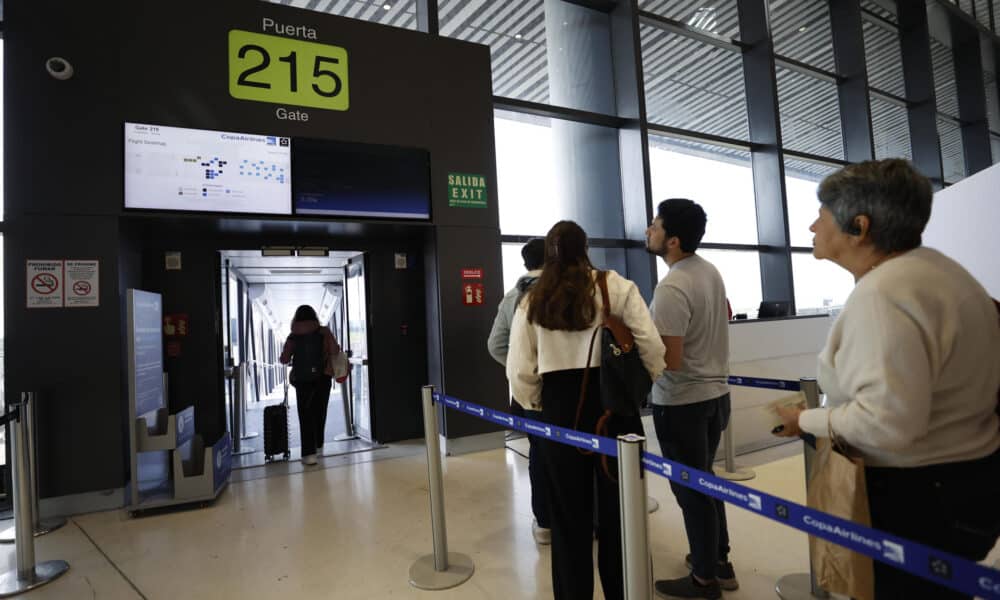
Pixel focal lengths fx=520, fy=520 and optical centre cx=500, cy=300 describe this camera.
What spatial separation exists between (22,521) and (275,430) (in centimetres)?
194

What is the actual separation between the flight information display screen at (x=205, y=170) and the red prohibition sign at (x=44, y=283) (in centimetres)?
59

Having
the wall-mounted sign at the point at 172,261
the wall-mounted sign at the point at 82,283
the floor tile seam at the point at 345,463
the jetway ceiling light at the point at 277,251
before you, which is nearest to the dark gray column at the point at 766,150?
the floor tile seam at the point at 345,463

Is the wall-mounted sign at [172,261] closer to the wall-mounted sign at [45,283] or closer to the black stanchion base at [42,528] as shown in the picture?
the wall-mounted sign at [45,283]

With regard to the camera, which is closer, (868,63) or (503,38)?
(503,38)

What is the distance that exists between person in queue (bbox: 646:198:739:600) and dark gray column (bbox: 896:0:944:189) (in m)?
8.87

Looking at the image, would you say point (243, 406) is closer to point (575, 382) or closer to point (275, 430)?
point (275, 430)

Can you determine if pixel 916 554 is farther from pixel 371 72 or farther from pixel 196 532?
pixel 371 72

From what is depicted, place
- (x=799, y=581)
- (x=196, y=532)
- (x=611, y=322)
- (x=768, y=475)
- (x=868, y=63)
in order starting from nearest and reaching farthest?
(x=611, y=322)
(x=799, y=581)
(x=196, y=532)
(x=768, y=475)
(x=868, y=63)

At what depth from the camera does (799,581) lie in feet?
6.43

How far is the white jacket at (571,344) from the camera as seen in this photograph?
4.99 ft

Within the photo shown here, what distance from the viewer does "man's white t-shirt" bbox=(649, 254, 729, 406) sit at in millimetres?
1786

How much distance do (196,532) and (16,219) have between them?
208cm

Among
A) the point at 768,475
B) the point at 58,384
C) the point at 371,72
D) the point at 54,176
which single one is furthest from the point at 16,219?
the point at 768,475

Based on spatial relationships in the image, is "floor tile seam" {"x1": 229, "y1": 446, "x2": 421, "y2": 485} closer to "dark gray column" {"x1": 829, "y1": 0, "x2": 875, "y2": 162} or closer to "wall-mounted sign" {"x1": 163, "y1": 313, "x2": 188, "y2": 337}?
"wall-mounted sign" {"x1": 163, "y1": 313, "x2": 188, "y2": 337}
